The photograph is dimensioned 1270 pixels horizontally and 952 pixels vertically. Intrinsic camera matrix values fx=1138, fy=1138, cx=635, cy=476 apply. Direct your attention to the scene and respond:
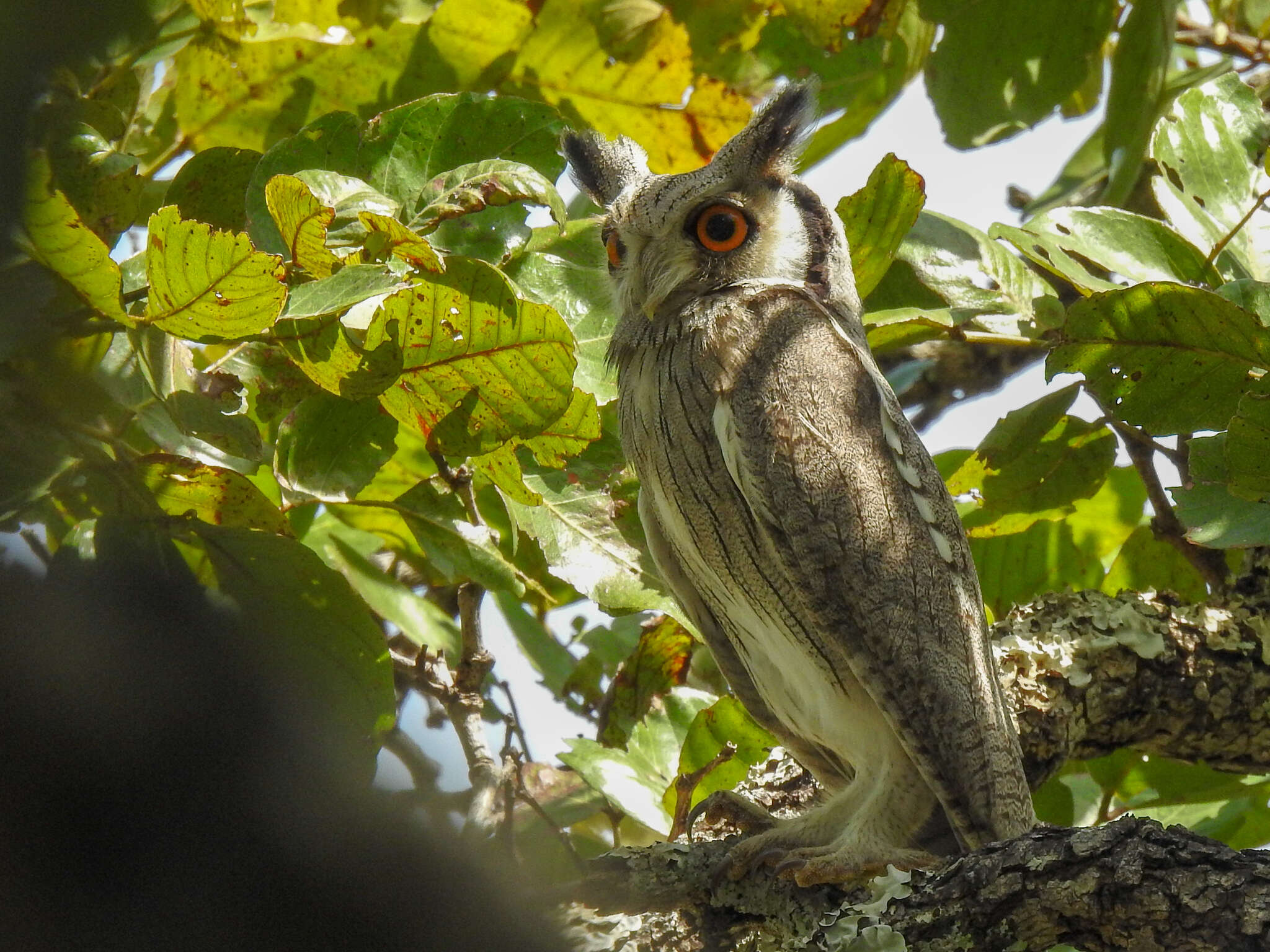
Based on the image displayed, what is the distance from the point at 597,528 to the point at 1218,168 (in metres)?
1.67

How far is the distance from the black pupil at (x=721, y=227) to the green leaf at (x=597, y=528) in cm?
49

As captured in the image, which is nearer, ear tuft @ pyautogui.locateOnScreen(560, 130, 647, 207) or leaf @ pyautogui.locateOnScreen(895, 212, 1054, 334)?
leaf @ pyautogui.locateOnScreen(895, 212, 1054, 334)

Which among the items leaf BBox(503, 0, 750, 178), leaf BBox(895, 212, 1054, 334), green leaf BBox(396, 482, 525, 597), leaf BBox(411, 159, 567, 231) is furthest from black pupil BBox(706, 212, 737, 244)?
green leaf BBox(396, 482, 525, 597)

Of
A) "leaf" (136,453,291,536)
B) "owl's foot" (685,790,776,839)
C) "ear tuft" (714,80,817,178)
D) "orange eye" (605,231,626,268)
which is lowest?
"owl's foot" (685,790,776,839)

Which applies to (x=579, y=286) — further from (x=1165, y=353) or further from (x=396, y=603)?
(x=1165, y=353)

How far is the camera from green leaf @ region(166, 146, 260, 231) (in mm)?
2021

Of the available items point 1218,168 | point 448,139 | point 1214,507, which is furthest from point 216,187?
point 1218,168

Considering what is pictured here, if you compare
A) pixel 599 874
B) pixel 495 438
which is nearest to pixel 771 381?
pixel 495 438

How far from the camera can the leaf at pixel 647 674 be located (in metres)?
2.62

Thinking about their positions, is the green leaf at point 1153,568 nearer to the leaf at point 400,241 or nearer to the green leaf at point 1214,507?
the green leaf at point 1214,507

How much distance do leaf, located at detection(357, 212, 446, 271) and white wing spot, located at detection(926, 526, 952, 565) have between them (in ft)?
3.65

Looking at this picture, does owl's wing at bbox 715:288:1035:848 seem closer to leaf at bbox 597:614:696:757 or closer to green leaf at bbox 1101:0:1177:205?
leaf at bbox 597:614:696:757

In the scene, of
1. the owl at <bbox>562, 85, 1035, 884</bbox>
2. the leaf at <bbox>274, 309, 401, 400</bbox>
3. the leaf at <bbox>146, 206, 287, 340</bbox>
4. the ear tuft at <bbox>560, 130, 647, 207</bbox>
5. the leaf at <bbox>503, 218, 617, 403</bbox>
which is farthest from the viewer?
the ear tuft at <bbox>560, 130, 647, 207</bbox>

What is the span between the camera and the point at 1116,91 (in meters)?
2.71
